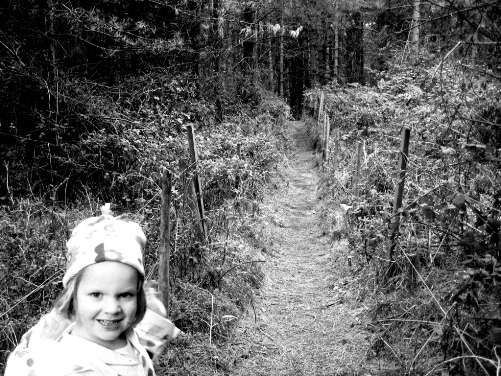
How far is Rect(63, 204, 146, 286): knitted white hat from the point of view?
6.35 feet

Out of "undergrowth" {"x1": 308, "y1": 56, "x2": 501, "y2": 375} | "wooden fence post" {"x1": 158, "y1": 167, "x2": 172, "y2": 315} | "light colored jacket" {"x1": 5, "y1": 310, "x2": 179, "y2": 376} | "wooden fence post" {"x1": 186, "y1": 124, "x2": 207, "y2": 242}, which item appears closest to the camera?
"light colored jacket" {"x1": 5, "y1": 310, "x2": 179, "y2": 376}

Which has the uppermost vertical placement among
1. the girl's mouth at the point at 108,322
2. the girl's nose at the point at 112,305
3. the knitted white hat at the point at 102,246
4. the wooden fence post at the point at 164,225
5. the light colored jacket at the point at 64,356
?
the knitted white hat at the point at 102,246

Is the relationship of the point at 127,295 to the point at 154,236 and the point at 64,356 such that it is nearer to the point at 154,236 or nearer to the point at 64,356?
the point at 64,356

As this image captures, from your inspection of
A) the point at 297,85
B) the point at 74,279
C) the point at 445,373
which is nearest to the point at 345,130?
the point at 445,373

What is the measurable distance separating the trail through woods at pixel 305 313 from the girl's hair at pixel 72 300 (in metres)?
2.90

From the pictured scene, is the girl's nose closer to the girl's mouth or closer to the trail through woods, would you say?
the girl's mouth

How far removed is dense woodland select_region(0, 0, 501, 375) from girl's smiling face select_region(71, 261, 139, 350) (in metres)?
2.23

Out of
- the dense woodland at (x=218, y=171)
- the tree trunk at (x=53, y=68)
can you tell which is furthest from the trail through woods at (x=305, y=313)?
the tree trunk at (x=53, y=68)

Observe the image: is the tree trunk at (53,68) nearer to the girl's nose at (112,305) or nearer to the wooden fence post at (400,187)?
the wooden fence post at (400,187)

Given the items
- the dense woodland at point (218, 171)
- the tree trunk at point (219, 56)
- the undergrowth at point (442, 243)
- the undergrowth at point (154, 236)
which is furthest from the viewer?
the tree trunk at point (219, 56)

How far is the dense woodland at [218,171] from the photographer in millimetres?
3762

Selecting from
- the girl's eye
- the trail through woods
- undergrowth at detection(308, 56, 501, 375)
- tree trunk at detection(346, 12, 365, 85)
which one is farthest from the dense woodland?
tree trunk at detection(346, 12, 365, 85)

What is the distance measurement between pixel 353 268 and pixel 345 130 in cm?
980

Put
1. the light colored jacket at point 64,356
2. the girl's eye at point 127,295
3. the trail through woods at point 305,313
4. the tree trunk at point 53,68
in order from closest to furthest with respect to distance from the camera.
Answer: the light colored jacket at point 64,356
the girl's eye at point 127,295
the trail through woods at point 305,313
the tree trunk at point 53,68
